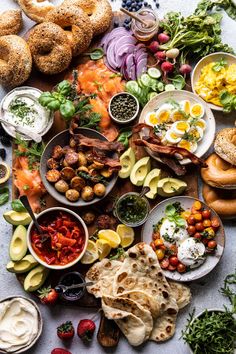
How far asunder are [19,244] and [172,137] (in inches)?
61.0

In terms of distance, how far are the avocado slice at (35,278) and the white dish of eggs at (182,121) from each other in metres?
1.32

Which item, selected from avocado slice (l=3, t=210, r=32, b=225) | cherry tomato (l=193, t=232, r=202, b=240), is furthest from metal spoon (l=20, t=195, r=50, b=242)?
cherry tomato (l=193, t=232, r=202, b=240)

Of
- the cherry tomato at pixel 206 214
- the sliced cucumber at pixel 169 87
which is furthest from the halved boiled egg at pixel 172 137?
the cherry tomato at pixel 206 214

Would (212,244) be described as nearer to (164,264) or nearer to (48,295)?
(164,264)

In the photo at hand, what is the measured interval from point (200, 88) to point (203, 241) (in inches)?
51.6

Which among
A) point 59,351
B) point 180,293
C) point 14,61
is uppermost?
point 14,61

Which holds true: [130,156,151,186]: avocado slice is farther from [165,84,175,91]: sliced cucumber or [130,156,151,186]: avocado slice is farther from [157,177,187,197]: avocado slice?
[165,84,175,91]: sliced cucumber

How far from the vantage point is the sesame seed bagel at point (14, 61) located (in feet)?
19.9

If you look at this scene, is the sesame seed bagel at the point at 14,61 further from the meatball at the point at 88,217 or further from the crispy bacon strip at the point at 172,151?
the meatball at the point at 88,217

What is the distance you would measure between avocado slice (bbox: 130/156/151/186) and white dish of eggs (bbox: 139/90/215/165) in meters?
0.08

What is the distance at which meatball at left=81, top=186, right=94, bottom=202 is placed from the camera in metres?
5.90

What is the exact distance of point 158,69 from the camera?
6309 mm

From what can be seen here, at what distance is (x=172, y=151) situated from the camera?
596cm

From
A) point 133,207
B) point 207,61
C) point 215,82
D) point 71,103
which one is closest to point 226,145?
point 215,82
